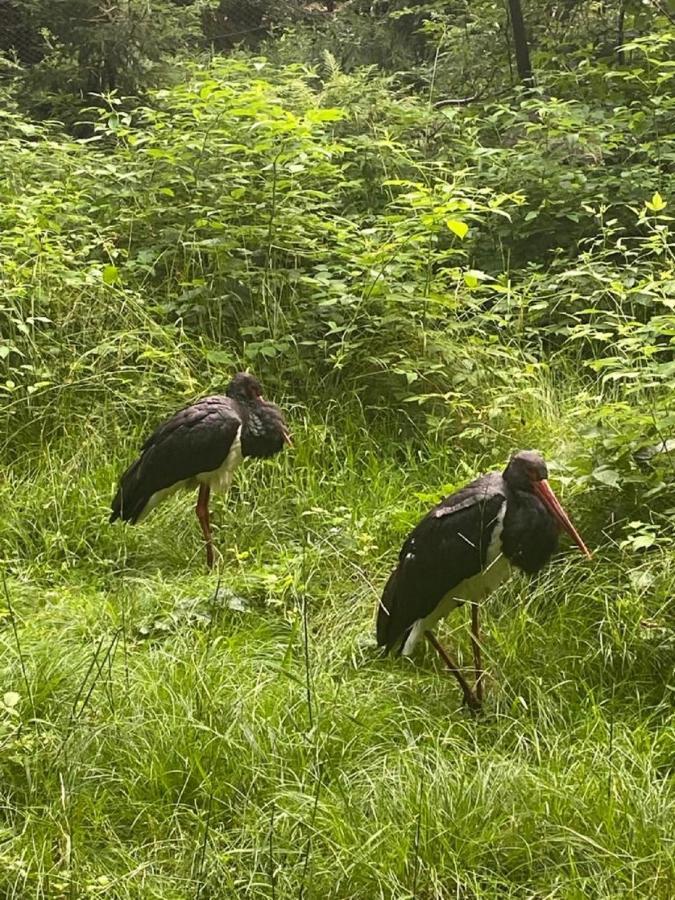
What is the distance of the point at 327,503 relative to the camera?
162 inches

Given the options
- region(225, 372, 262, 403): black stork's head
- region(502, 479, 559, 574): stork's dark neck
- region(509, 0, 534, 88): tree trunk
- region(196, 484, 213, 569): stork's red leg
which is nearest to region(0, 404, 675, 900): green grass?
region(196, 484, 213, 569): stork's red leg

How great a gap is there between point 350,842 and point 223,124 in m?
4.19

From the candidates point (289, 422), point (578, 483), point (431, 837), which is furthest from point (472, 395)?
point (431, 837)

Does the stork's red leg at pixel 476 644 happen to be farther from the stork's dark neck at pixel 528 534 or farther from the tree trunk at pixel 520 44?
the tree trunk at pixel 520 44

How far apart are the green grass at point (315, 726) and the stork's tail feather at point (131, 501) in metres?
0.16

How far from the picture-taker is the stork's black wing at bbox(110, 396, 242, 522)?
3850 millimetres

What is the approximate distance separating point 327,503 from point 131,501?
0.82 metres

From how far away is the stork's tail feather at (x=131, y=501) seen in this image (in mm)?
3869

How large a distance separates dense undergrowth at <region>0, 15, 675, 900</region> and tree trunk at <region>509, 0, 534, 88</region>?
0.70ft

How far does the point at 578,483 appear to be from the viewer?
3.40 m

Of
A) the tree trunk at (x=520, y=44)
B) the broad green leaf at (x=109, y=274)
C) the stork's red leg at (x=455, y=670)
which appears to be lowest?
the stork's red leg at (x=455, y=670)

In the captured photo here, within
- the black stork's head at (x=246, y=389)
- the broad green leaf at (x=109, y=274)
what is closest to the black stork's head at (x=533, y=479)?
the black stork's head at (x=246, y=389)

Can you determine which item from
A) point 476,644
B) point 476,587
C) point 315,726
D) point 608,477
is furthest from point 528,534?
point 315,726

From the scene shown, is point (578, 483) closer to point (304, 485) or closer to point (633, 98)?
point (304, 485)
